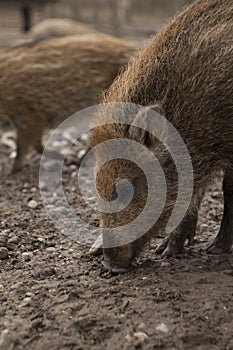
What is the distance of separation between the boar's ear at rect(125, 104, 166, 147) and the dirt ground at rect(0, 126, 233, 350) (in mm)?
847

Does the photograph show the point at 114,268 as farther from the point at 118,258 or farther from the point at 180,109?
the point at 180,109

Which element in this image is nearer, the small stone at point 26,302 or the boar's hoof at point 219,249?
the small stone at point 26,302

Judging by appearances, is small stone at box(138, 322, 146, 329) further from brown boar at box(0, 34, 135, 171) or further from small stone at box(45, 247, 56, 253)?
brown boar at box(0, 34, 135, 171)

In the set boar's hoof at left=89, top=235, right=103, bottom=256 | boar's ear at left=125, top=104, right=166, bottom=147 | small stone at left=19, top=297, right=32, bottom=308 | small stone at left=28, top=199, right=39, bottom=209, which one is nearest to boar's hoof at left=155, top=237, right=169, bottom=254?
boar's hoof at left=89, top=235, right=103, bottom=256


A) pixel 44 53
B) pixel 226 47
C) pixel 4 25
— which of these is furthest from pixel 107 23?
pixel 226 47

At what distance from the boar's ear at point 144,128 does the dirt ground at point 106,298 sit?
33.3 inches

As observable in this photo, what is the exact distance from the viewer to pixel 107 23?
1909 centimetres

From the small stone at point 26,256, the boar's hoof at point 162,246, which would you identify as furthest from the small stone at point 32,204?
the boar's hoof at point 162,246

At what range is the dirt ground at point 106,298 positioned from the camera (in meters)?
3.59

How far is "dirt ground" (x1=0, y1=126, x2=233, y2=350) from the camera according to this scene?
11.8ft

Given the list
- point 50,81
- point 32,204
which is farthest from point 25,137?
point 32,204

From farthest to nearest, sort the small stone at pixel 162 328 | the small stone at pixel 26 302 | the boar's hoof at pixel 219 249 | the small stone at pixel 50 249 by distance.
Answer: the small stone at pixel 50 249
the boar's hoof at pixel 219 249
the small stone at pixel 26 302
the small stone at pixel 162 328

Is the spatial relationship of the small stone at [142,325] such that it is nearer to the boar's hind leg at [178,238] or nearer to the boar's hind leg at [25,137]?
the boar's hind leg at [178,238]

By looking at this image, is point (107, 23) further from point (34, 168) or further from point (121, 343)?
point (121, 343)
